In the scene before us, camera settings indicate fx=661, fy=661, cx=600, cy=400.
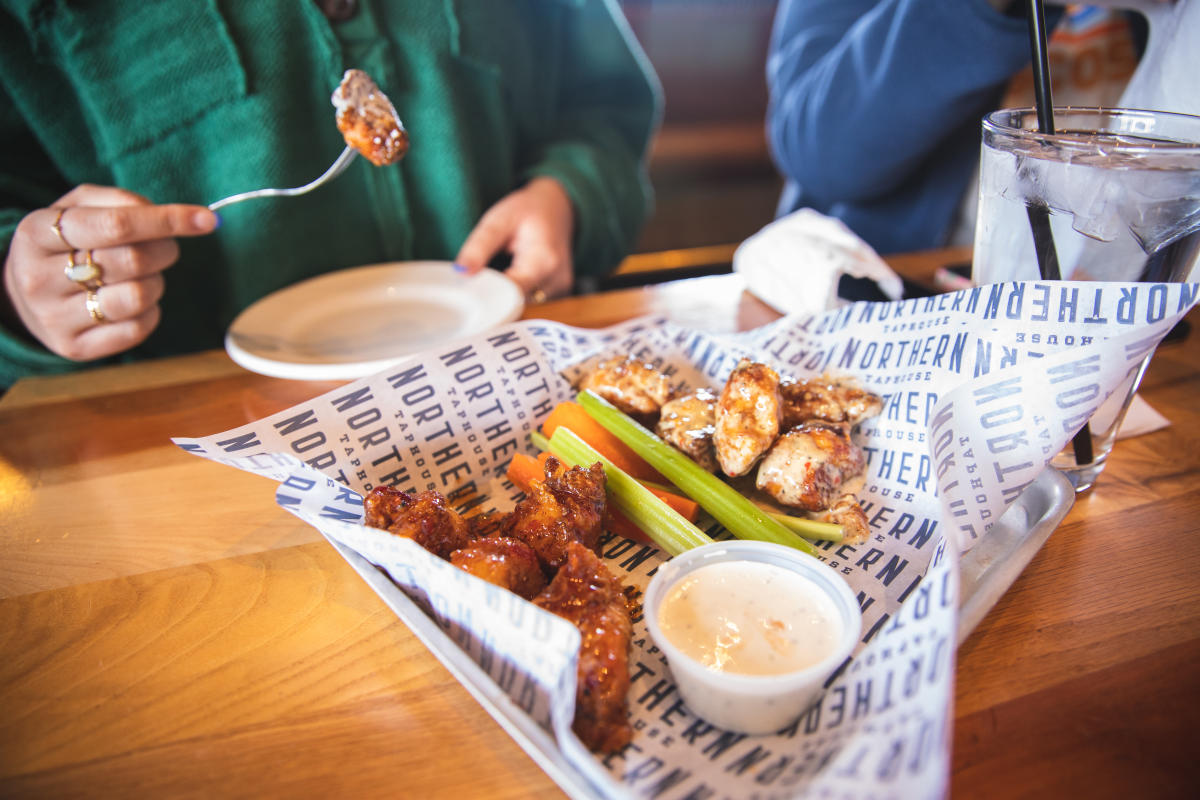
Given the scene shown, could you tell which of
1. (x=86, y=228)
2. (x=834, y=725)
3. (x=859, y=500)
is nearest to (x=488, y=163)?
(x=86, y=228)

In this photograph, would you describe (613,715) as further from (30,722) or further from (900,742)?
(30,722)

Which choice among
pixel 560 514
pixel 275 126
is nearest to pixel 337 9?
pixel 275 126

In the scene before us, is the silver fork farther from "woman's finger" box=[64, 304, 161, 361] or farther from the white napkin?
the white napkin

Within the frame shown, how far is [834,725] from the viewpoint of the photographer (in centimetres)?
102

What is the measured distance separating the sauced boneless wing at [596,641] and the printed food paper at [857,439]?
Answer: 0.04m

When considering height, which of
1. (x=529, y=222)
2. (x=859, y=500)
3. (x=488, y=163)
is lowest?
(x=859, y=500)

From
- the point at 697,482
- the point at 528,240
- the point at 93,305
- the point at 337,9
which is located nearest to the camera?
the point at 697,482

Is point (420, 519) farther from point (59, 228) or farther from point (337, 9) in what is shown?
point (337, 9)

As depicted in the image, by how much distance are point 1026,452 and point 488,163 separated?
239 centimetres

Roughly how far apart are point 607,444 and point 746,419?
1.24 feet

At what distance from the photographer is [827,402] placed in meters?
1.72

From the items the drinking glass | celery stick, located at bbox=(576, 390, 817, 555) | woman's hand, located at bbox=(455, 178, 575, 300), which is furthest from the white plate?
the drinking glass

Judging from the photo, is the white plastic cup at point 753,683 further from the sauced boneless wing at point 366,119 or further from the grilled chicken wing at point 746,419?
the sauced boneless wing at point 366,119

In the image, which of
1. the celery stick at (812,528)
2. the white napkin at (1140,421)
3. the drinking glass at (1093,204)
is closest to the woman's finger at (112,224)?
the celery stick at (812,528)
